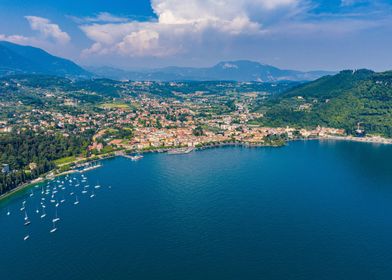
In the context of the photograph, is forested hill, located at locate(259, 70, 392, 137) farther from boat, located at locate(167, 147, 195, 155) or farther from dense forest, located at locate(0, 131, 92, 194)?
dense forest, located at locate(0, 131, 92, 194)

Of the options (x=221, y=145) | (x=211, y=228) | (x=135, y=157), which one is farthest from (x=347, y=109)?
(x=211, y=228)

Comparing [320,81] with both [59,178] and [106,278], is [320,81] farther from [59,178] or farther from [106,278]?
[106,278]

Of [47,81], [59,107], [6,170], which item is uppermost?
[47,81]

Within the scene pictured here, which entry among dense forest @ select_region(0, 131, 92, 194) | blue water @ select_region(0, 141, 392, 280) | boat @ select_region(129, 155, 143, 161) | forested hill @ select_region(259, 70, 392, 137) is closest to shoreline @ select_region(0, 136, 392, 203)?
dense forest @ select_region(0, 131, 92, 194)

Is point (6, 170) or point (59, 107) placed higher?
point (59, 107)

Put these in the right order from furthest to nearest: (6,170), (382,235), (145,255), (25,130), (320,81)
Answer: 1. (320,81)
2. (25,130)
3. (6,170)
4. (382,235)
5. (145,255)

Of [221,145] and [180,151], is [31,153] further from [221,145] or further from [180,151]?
[221,145]

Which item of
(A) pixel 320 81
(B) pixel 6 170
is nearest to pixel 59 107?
(B) pixel 6 170
